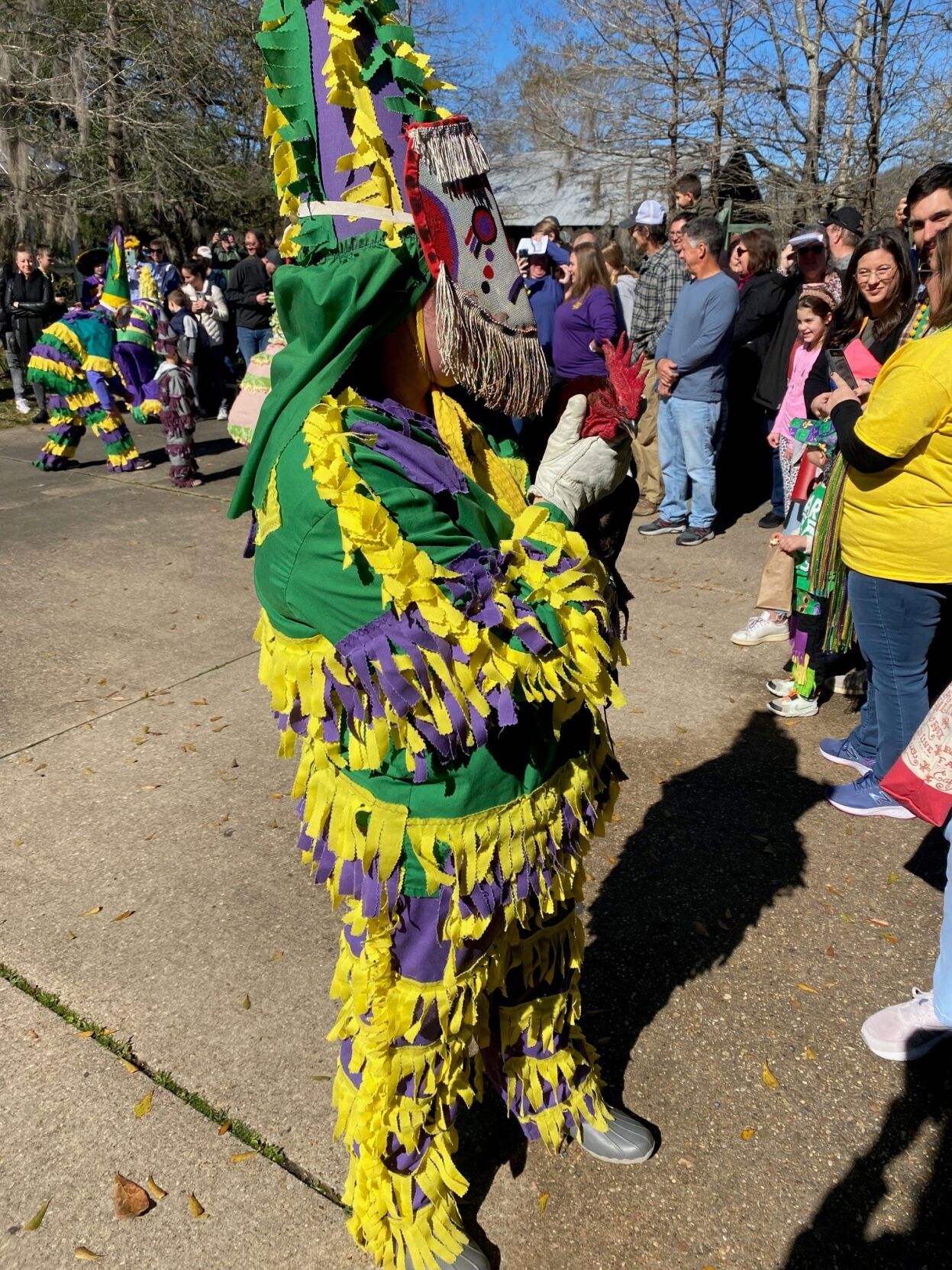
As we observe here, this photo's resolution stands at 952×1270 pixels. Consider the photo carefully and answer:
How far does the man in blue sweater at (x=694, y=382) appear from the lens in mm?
6031

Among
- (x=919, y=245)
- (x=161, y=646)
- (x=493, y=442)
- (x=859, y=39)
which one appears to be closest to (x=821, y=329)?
(x=919, y=245)

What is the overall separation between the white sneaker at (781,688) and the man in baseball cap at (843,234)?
3011mm

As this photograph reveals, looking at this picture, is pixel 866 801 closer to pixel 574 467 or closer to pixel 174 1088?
pixel 574 467

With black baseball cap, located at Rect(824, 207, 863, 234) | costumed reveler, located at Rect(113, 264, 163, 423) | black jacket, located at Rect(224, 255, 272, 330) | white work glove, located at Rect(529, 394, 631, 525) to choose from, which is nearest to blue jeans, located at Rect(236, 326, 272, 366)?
black jacket, located at Rect(224, 255, 272, 330)

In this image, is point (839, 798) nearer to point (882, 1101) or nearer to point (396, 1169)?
point (882, 1101)

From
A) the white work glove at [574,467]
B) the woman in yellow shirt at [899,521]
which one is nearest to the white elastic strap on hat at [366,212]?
the white work glove at [574,467]

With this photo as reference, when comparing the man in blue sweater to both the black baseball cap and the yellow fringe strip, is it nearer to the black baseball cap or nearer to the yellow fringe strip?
the black baseball cap

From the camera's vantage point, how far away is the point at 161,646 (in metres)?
4.95

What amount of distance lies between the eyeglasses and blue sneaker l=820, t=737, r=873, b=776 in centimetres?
194

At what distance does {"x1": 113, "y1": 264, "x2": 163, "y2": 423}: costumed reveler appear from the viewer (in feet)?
27.8

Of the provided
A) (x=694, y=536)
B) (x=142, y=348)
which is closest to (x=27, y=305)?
(x=142, y=348)

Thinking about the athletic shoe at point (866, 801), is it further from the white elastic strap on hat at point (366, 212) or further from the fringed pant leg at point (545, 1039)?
the white elastic strap on hat at point (366, 212)

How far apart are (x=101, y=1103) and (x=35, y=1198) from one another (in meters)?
0.26

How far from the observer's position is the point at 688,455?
648cm
